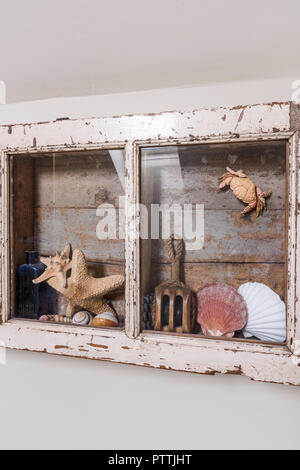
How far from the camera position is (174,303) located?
62 cm

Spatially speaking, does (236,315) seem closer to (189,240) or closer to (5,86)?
(189,240)

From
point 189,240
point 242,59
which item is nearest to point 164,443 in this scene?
point 189,240

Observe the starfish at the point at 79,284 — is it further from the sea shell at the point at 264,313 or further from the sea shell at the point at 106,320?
the sea shell at the point at 264,313

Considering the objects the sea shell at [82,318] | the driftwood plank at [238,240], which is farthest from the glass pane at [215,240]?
the sea shell at [82,318]

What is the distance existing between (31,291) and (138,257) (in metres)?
0.25

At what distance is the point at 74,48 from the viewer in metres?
0.65

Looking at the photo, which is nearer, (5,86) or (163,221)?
(163,221)

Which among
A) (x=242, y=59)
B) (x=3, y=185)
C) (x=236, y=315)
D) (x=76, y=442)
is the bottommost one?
(x=76, y=442)

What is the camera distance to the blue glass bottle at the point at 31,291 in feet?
2.27

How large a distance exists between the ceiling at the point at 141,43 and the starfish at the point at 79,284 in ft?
1.28

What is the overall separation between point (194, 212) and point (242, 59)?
1.03ft

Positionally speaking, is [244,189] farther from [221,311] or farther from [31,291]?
[31,291]

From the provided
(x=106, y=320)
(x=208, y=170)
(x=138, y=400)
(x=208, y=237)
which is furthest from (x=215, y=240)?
A: (x=138, y=400)

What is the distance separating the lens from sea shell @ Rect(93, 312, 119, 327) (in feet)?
2.12
